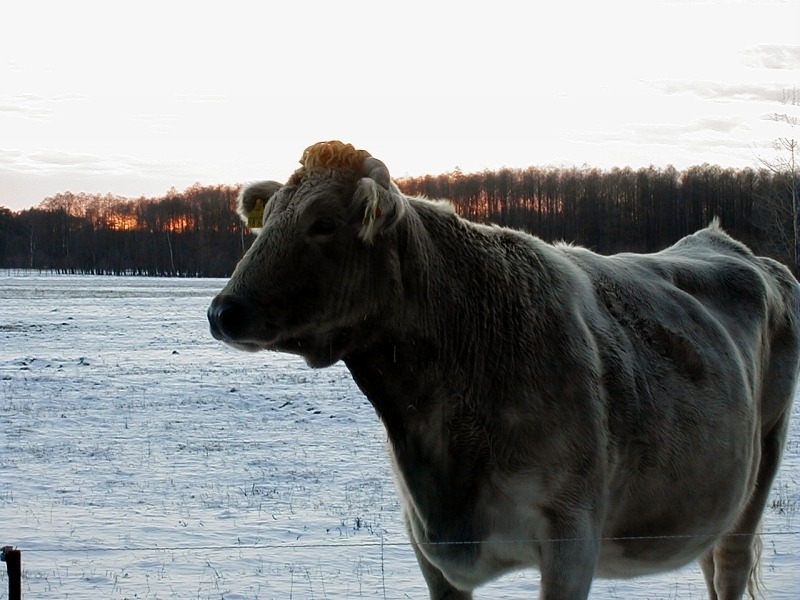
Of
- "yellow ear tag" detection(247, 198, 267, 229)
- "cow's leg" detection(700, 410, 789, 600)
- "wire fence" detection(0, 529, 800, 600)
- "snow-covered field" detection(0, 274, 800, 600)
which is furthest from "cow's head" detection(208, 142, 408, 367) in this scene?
"wire fence" detection(0, 529, 800, 600)

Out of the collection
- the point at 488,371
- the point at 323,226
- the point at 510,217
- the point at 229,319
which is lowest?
the point at 510,217

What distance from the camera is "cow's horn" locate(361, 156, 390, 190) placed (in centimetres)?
334

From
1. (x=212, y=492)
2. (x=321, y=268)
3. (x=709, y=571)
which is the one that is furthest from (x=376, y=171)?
(x=212, y=492)

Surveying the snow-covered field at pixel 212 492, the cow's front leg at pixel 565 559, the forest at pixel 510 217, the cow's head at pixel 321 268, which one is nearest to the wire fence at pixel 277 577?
the snow-covered field at pixel 212 492

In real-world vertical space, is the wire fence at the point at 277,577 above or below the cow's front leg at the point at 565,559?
below

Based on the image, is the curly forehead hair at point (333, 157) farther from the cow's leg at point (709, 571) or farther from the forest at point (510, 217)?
the forest at point (510, 217)

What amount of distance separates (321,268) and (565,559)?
1.38 meters

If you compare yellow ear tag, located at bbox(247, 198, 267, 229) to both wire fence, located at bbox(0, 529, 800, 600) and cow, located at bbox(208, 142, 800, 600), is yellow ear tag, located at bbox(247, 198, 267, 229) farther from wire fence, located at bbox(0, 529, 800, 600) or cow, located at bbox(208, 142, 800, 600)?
wire fence, located at bbox(0, 529, 800, 600)

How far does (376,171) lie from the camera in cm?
335

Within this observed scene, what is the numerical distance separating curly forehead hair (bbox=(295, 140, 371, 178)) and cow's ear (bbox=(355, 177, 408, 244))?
0.19 m

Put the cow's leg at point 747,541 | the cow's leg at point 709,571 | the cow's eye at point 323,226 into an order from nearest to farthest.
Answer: the cow's eye at point 323,226 < the cow's leg at point 747,541 < the cow's leg at point 709,571

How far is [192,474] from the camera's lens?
33.3 feet

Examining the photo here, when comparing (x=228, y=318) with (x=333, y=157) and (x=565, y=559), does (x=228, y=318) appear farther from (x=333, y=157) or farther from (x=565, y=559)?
(x=565, y=559)

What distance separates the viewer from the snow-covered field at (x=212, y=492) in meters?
6.41
